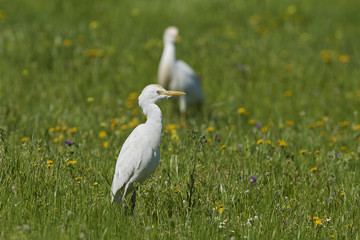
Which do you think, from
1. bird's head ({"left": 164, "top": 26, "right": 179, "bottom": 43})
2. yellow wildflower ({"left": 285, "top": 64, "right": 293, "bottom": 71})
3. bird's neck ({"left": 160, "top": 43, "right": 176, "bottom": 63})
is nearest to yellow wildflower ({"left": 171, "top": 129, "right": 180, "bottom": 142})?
bird's neck ({"left": 160, "top": 43, "right": 176, "bottom": 63})

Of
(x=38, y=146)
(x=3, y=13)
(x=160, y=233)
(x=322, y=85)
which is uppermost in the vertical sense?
(x=3, y=13)

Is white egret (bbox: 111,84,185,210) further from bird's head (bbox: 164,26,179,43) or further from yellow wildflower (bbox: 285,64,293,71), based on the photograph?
yellow wildflower (bbox: 285,64,293,71)

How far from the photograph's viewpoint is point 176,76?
7816mm

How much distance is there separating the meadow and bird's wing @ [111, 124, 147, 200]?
14cm

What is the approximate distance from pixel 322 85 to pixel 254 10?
390 cm

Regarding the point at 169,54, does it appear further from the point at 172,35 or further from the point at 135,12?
the point at 135,12

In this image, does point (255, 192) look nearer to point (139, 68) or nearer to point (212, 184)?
point (212, 184)

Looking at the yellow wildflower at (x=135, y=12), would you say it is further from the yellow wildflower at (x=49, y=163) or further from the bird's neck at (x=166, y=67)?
the yellow wildflower at (x=49, y=163)

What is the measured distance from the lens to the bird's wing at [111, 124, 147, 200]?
379cm

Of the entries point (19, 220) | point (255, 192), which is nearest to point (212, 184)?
point (255, 192)

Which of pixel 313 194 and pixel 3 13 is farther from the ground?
pixel 3 13

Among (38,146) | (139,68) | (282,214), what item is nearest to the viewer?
(282,214)

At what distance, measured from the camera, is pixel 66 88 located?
300 inches

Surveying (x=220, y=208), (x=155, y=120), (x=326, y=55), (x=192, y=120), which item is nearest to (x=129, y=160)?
(x=155, y=120)
